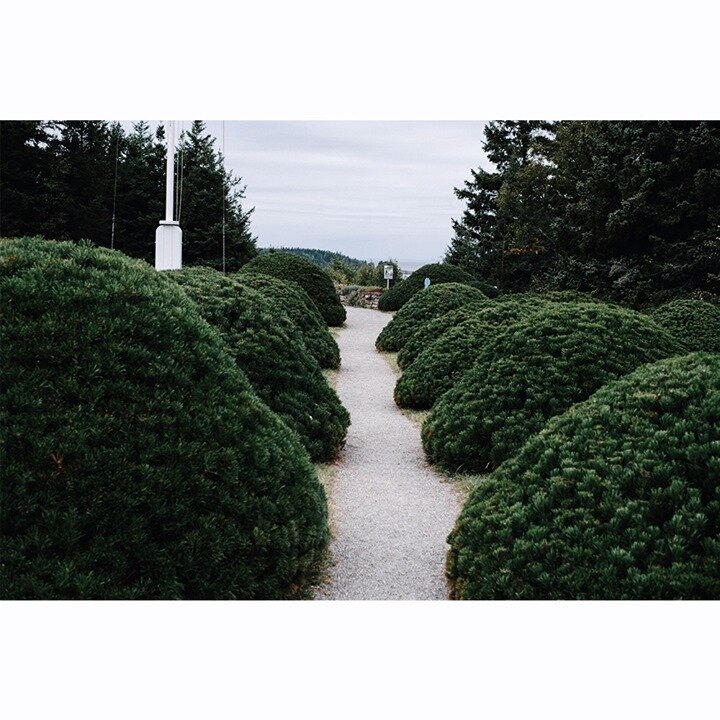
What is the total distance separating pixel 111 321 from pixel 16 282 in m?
0.55

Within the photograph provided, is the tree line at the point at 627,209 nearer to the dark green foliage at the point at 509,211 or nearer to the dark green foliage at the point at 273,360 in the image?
the dark green foliage at the point at 509,211

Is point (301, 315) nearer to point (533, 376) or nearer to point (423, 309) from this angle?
point (423, 309)

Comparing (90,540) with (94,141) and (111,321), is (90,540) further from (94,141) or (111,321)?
(94,141)

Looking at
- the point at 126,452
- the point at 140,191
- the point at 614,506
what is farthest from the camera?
the point at 140,191

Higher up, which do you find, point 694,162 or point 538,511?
point 694,162

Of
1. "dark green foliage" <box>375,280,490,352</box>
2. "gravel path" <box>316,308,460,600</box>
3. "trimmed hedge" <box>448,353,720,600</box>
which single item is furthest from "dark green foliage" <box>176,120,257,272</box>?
"trimmed hedge" <box>448,353,720,600</box>

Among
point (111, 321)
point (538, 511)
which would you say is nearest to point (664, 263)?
point (538, 511)

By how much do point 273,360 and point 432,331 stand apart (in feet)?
21.2

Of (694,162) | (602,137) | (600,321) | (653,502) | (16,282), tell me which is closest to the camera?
(653,502)

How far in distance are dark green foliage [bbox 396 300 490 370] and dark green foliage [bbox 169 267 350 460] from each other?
529cm

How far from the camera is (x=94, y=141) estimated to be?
79.7ft

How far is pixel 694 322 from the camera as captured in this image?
11.5 metres

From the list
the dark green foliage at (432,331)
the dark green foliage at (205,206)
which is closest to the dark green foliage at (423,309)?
the dark green foliage at (432,331)

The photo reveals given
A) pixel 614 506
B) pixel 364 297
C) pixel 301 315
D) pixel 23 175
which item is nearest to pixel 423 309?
pixel 301 315
